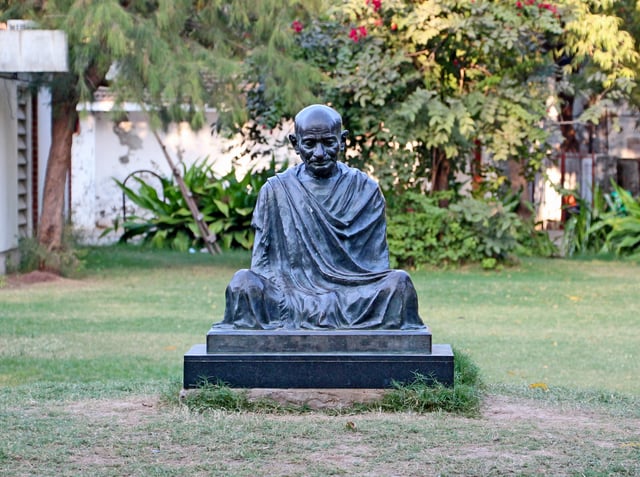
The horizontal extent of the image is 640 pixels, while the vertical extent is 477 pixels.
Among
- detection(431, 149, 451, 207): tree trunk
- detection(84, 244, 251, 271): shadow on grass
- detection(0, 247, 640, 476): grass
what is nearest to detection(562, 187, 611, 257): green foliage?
detection(431, 149, 451, 207): tree trunk

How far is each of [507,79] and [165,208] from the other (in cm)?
709

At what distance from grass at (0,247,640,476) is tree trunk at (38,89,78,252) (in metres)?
0.84

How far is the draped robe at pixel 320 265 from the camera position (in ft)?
23.2

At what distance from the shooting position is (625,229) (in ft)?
64.7

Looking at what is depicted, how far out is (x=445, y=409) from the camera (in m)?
6.89

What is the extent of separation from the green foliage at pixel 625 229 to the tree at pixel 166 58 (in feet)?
21.7

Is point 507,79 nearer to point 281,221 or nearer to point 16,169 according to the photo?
point 16,169

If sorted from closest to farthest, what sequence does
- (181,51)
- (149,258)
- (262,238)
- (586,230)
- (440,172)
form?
(262,238) < (181,51) < (440,172) < (149,258) < (586,230)

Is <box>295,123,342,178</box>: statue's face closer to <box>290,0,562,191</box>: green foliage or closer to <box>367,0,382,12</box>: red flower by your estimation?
<box>290,0,562,191</box>: green foliage

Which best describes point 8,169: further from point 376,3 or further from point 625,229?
point 625,229

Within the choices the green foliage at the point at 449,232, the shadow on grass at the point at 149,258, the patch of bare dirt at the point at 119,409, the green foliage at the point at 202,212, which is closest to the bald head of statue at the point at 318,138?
the patch of bare dirt at the point at 119,409

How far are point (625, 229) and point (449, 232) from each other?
4.00m

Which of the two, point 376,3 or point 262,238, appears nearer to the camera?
point 262,238

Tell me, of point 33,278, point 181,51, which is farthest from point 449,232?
point 33,278
